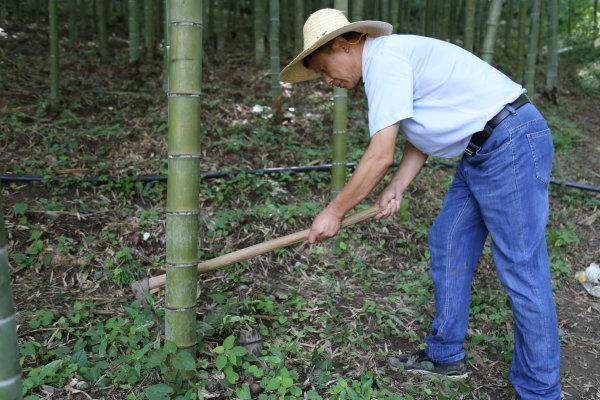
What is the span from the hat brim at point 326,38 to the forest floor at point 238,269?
1264mm

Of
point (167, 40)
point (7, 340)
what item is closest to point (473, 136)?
point (7, 340)

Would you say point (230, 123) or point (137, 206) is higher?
point (230, 123)

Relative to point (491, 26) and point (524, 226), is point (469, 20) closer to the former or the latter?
point (491, 26)

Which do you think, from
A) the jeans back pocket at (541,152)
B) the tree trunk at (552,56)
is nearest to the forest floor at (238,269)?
the jeans back pocket at (541,152)

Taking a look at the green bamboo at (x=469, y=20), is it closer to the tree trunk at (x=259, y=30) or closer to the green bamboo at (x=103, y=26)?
the tree trunk at (x=259, y=30)

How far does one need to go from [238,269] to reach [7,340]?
6.79 ft

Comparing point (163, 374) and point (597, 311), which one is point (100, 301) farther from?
point (597, 311)

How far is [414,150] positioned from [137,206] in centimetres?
222

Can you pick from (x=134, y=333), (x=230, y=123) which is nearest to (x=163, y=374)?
(x=134, y=333)

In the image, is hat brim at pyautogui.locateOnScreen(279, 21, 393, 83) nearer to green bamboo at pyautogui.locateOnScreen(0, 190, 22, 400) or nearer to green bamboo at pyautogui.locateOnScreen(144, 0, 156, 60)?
green bamboo at pyautogui.locateOnScreen(0, 190, 22, 400)

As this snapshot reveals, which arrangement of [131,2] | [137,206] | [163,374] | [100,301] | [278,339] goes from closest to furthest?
[163,374]
[278,339]
[100,301]
[137,206]
[131,2]

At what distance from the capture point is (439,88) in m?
2.34

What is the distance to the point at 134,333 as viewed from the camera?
2.69m

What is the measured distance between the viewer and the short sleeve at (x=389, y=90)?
223 cm
